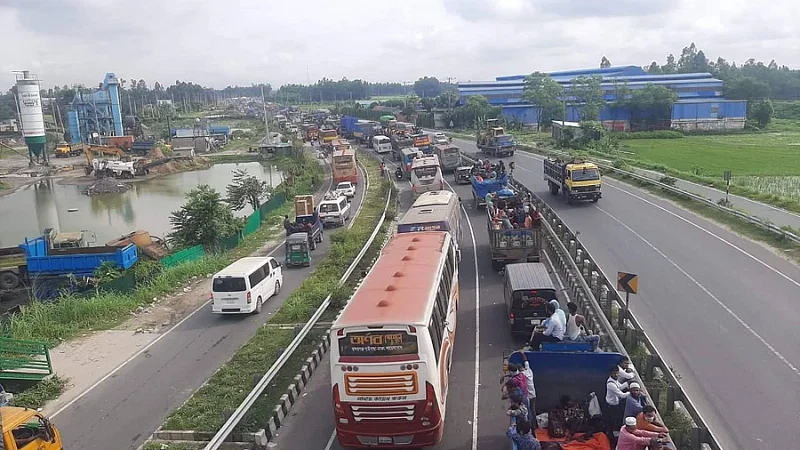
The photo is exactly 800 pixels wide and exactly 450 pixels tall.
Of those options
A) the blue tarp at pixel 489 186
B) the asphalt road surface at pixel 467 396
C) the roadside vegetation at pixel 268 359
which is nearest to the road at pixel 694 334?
the asphalt road surface at pixel 467 396

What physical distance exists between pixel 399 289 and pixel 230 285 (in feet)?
32.2

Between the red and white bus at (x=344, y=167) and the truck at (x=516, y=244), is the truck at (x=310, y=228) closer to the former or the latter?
the truck at (x=516, y=244)

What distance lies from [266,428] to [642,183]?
105 ft

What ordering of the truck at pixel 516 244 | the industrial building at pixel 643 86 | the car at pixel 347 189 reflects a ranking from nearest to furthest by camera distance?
the truck at pixel 516 244
the car at pixel 347 189
the industrial building at pixel 643 86

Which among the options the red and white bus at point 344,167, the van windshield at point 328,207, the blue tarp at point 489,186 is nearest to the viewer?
Result: the blue tarp at point 489,186

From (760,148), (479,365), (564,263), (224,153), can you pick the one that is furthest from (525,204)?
(224,153)

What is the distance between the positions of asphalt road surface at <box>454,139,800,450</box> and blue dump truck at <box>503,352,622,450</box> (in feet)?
7.98

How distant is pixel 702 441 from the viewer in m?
9.13

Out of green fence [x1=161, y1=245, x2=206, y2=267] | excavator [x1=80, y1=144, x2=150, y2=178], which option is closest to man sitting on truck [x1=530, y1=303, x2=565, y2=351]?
green fence [x1=161, y1=245, x2=206, y2=267]

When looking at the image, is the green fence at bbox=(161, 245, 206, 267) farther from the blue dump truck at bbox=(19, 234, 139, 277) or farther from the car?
the car

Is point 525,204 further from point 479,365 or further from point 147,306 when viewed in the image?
point 147,306

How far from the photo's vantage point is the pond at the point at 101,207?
1860 inches

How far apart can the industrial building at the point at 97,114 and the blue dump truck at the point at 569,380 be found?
11141cm

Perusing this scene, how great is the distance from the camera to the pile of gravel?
218 feet
